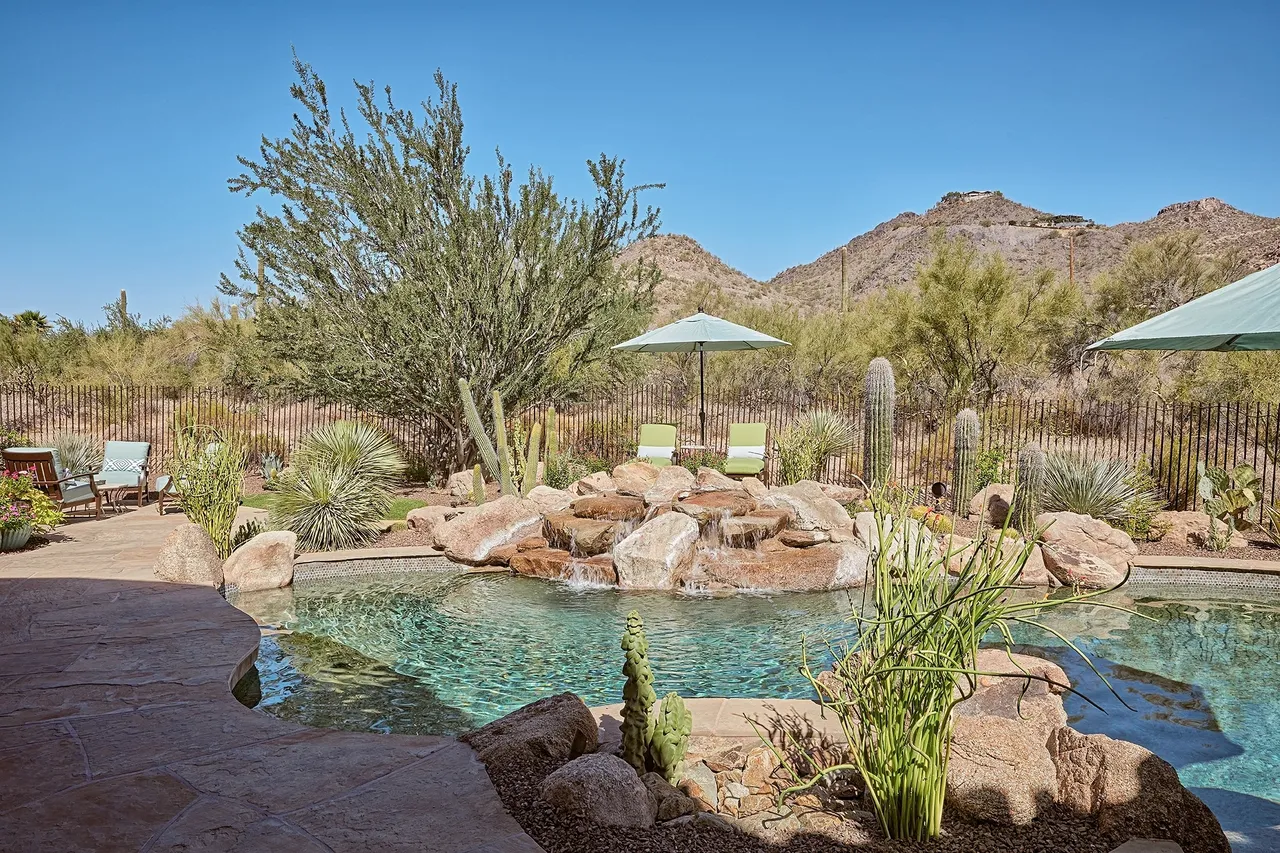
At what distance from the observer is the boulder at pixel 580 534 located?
849 centimetres

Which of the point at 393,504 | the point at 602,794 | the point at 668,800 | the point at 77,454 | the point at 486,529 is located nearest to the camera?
the point at 602,794

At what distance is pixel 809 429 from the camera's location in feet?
43.7

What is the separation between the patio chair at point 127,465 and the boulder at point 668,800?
34.0 feet

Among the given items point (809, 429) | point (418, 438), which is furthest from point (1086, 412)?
point (418, 438)

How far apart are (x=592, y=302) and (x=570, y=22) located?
4485 millimetres

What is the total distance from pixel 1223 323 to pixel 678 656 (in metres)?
3.87

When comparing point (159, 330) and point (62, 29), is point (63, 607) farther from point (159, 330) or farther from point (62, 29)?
point (159, 330)

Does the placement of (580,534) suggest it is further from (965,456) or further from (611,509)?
(965,456)

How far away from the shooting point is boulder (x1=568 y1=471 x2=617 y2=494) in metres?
10.5

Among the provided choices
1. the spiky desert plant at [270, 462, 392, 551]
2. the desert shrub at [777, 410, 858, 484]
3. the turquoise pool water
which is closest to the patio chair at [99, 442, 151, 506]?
the spiky desert plant at [270, 462, 392, 551]

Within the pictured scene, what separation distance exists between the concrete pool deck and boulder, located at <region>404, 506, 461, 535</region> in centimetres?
428

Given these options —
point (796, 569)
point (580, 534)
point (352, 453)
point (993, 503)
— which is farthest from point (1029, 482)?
point (352, 453)

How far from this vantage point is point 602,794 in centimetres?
284

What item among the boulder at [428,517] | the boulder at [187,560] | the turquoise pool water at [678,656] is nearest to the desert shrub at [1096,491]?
the turquoise pool water at [678,656]
